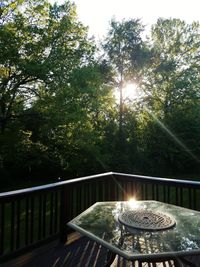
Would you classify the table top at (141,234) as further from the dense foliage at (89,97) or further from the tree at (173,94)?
the tree at (173,94)

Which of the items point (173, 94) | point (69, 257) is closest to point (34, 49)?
point (69, 257)

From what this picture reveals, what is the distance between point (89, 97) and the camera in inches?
385

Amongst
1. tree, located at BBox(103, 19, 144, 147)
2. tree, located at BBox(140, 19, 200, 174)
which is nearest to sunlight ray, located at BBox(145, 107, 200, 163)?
tree, located at BBox(140, 19, 200, 174)

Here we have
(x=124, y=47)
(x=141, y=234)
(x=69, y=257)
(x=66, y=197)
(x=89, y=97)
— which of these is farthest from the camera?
(x=124, y=47)

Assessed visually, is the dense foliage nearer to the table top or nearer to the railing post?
the railing post

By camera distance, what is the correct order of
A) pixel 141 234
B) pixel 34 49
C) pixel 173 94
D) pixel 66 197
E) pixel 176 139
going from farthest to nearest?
1. pixel 173 94
2. pixel 176 139
3. pixel 34 49
4. pixel 66 197
5. pixel 141 234

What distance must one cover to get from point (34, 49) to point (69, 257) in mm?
7611

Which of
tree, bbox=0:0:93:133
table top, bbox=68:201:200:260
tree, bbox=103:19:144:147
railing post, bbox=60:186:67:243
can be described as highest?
tree, bbox=103:19:144:147

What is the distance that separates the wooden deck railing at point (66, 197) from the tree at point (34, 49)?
581 centimetres

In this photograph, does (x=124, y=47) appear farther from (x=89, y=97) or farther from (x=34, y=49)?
(x=34, y=49)

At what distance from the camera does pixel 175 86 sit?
46.8ft

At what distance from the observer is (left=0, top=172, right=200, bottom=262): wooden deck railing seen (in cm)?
270

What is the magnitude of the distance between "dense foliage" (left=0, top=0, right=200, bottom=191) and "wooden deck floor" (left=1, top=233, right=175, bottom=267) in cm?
597

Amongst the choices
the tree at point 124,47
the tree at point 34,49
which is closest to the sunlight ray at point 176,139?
the tree at point 124,47
